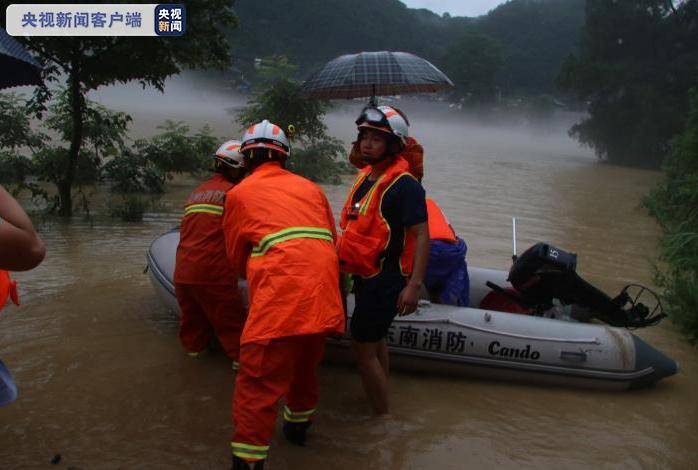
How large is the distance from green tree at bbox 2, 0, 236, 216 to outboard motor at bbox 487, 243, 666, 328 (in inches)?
219

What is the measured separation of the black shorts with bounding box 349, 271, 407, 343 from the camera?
3.31 meters

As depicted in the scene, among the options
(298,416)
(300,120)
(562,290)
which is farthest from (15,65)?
(300,120)

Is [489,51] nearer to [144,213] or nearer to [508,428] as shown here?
[144,213]

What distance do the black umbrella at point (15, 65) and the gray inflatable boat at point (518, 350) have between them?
2391 millimetres

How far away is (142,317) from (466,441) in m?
2.67

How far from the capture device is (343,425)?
3.58 meters

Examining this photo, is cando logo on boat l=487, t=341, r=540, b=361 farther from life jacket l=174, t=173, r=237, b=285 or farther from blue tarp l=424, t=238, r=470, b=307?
life jacket l=174, t=173, r=237, b=285

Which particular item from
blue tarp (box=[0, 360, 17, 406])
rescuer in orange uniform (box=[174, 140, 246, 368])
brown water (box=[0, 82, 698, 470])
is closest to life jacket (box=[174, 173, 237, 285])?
rescuer in orange uniform (box=[174, 140, 246, 368])

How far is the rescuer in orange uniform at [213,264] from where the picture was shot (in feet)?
12.9

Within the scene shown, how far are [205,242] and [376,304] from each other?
1.21 metres

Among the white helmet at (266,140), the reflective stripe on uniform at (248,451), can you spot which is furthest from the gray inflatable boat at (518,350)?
the reflective stripe on uniform at (248,451)

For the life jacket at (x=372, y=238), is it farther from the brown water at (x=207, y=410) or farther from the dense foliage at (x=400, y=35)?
the dense foliage at (x=400, y=35)

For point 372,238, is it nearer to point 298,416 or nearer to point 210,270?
point 298,416

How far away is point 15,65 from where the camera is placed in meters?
2.16
